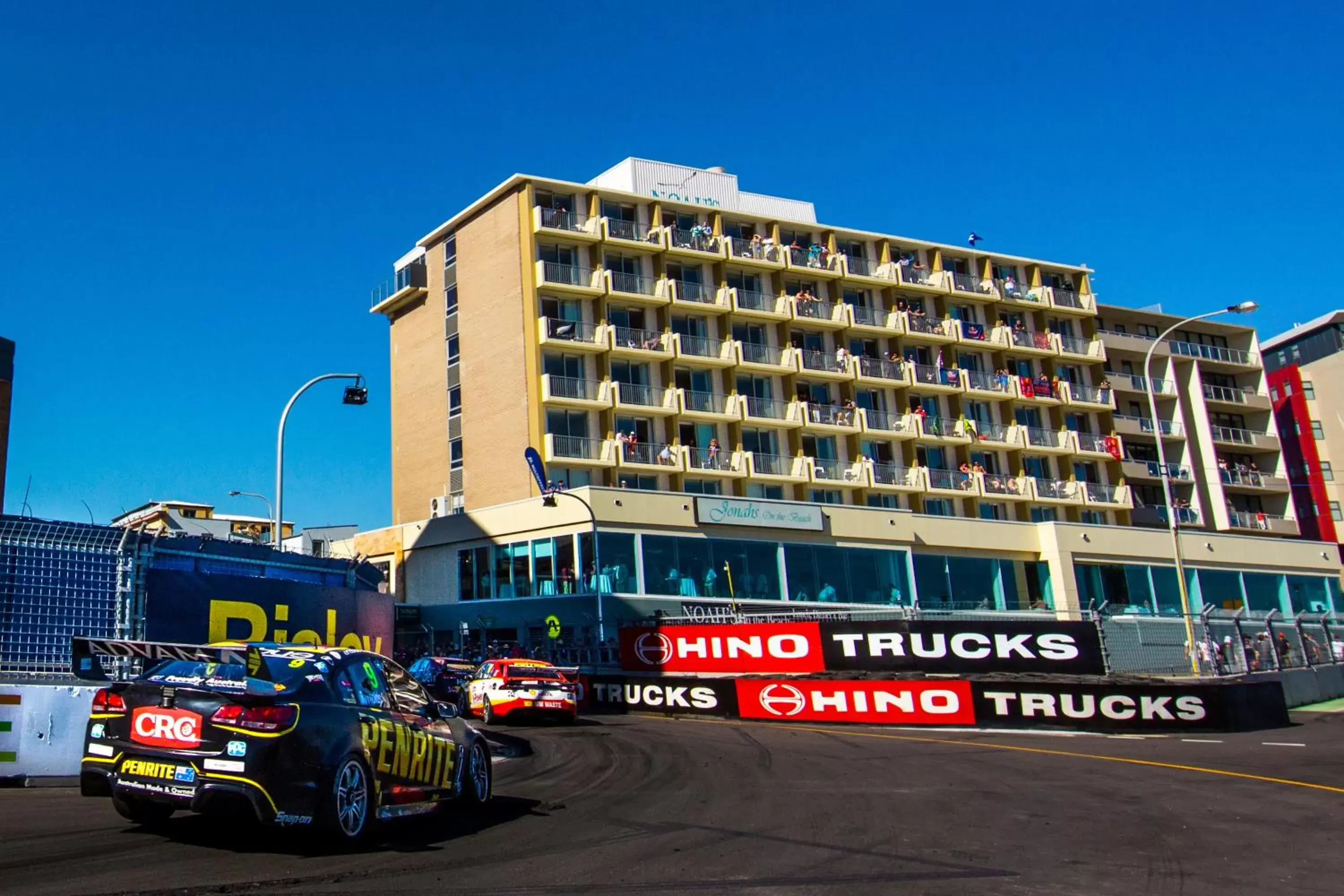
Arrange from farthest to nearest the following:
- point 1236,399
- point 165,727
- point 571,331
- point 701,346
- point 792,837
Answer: point 1236,399 → point 701,346 → point 571,331 → point 792,837 → point 165,727

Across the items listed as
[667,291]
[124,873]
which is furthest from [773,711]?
[667,291]

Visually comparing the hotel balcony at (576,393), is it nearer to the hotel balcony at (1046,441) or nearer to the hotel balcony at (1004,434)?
the hotel balcony at (1004,434)

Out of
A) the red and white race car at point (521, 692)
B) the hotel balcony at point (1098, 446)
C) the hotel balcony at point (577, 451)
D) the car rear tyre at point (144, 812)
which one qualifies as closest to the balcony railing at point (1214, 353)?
the hotel balcony at point (1098, 446)

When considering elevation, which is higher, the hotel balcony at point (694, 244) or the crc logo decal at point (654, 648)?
the hotel balcony at point (694, 244)

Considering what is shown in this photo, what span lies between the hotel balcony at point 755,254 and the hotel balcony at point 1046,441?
1687cm

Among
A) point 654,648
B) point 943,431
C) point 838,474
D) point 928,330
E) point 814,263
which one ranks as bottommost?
point 654,648

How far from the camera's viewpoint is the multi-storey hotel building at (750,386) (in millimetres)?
50406

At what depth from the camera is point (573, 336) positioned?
50656 millimetres

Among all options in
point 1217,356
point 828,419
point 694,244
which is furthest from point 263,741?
point 1217,356

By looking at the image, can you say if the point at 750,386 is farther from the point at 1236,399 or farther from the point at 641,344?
the point at 1236,399

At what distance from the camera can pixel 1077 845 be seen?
9000 mm

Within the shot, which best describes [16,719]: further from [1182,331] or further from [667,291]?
[1182,331]

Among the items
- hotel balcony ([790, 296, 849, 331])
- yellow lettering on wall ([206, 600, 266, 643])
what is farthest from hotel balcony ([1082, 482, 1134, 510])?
yellow lettering on wall ([206, 600, 266, 643])

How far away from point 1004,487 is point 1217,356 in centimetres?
2191
